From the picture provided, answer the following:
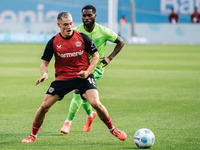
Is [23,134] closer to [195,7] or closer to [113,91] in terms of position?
[113,91]

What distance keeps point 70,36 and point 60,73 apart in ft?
2.09

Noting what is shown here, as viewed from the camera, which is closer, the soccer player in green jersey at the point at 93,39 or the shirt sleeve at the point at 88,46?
the shirt sleeve at the point at 88,46

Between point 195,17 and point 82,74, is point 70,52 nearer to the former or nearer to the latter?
point 82,74

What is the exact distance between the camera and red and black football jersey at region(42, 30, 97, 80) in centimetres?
689

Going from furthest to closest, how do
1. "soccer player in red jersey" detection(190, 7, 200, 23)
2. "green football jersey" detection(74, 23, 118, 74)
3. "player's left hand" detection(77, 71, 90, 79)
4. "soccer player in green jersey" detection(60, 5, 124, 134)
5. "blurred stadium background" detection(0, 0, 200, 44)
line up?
"soccer player in red jersey" detection(190, 7, 200, 23) < "blurred stadium background" detection(0, 0, 200, 44) < "green football jersey" detection(74, 23, 118, 74) < "soccer player in green jersey" detection(60, 5, 124, 134) < "player's left hand" detection(77, 71, 90, 79)

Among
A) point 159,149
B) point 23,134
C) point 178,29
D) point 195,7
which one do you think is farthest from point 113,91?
point 195,7

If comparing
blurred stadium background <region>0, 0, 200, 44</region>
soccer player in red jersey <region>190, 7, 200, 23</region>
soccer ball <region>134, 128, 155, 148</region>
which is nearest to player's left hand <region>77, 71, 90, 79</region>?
soccer ball <region>134, 128, 155, 148</region>

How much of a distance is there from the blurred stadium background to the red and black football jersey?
26.1m

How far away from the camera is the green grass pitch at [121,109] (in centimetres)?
693

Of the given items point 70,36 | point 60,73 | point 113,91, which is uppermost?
point 70,36

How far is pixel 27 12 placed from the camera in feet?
144

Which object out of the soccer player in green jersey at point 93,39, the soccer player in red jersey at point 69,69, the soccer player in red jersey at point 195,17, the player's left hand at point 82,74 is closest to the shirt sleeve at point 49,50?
the soccer player in red jersey at point 69,69

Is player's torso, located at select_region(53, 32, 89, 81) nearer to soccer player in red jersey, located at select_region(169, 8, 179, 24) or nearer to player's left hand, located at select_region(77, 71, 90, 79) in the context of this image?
player's left hand, located at select_region(77, 71, 90, 79)

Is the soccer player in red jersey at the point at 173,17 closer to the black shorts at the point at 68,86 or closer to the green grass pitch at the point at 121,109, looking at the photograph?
the green grass pitch at the point at 121,109
